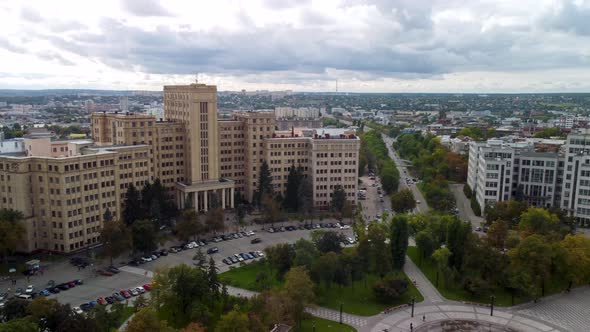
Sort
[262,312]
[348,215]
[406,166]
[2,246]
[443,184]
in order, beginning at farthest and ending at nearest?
[406,166]
[443,184]
[348,215]
[2,246]
[262,312]

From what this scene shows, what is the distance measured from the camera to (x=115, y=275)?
2677 inches

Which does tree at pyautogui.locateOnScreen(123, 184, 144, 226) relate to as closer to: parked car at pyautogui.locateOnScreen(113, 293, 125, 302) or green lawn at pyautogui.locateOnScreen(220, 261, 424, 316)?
green lawn at pyautogui.locateOnScreen(220, 261, 424, 316)

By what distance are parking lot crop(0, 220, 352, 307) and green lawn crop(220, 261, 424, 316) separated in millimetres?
4926

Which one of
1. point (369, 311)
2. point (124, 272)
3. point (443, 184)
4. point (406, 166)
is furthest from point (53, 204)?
point (406, 166)

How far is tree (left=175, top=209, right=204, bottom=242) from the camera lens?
79000mm

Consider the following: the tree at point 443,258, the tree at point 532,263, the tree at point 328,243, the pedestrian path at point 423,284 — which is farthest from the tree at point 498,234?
the tree at point 328,243

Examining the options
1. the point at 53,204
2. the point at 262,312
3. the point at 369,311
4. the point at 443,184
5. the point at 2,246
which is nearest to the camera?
the point at 262,312

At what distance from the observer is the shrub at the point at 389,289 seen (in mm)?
59688

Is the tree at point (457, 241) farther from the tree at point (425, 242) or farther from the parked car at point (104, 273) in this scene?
the parked car at point (104, 273)

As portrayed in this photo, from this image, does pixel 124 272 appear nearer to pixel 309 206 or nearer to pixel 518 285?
pixel 309 206

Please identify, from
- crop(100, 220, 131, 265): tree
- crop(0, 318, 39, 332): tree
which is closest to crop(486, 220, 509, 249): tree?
crop(100, 220, 131, 265): tree

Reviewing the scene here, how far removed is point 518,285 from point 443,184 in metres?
55.4

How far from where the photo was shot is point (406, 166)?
162875 millimetres

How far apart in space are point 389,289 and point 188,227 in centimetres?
3446
